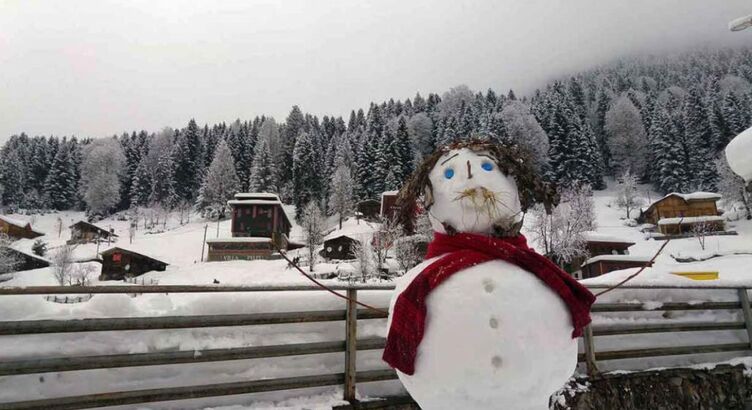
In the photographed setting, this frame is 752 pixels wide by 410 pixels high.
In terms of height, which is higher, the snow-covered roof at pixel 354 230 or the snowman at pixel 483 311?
the snow-covered roof at pixel 354 230

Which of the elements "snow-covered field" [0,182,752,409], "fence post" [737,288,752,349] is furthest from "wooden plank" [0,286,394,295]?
"fence post" [737,288,752,349]

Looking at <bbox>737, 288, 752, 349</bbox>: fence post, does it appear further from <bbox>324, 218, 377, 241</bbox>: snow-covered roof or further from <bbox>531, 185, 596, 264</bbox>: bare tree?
<bbox>324, 218, 377, 241</bbox>: snow-covered roof

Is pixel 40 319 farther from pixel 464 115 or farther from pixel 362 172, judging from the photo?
pixel 464 115

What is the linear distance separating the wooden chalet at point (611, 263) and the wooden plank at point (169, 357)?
27.5m

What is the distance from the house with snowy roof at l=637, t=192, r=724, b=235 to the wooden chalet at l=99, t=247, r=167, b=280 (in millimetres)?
45465

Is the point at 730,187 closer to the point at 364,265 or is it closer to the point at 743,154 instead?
the point at 364,265

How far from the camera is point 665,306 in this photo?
461cm

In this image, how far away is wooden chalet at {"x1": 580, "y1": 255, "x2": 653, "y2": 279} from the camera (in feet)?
84.6

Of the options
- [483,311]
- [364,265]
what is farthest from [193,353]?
[364,265]

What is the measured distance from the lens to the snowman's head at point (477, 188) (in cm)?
225

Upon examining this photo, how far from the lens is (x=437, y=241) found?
239 centimetres

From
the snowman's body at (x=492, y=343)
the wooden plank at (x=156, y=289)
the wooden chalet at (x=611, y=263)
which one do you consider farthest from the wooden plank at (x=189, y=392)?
the wooden chalet at (x=611, y=263)

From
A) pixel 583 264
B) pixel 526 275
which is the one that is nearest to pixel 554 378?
pixel 526 275

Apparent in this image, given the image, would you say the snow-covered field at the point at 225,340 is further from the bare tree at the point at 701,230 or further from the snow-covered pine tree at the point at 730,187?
the snow-covered pine tree at the point at 730,187
